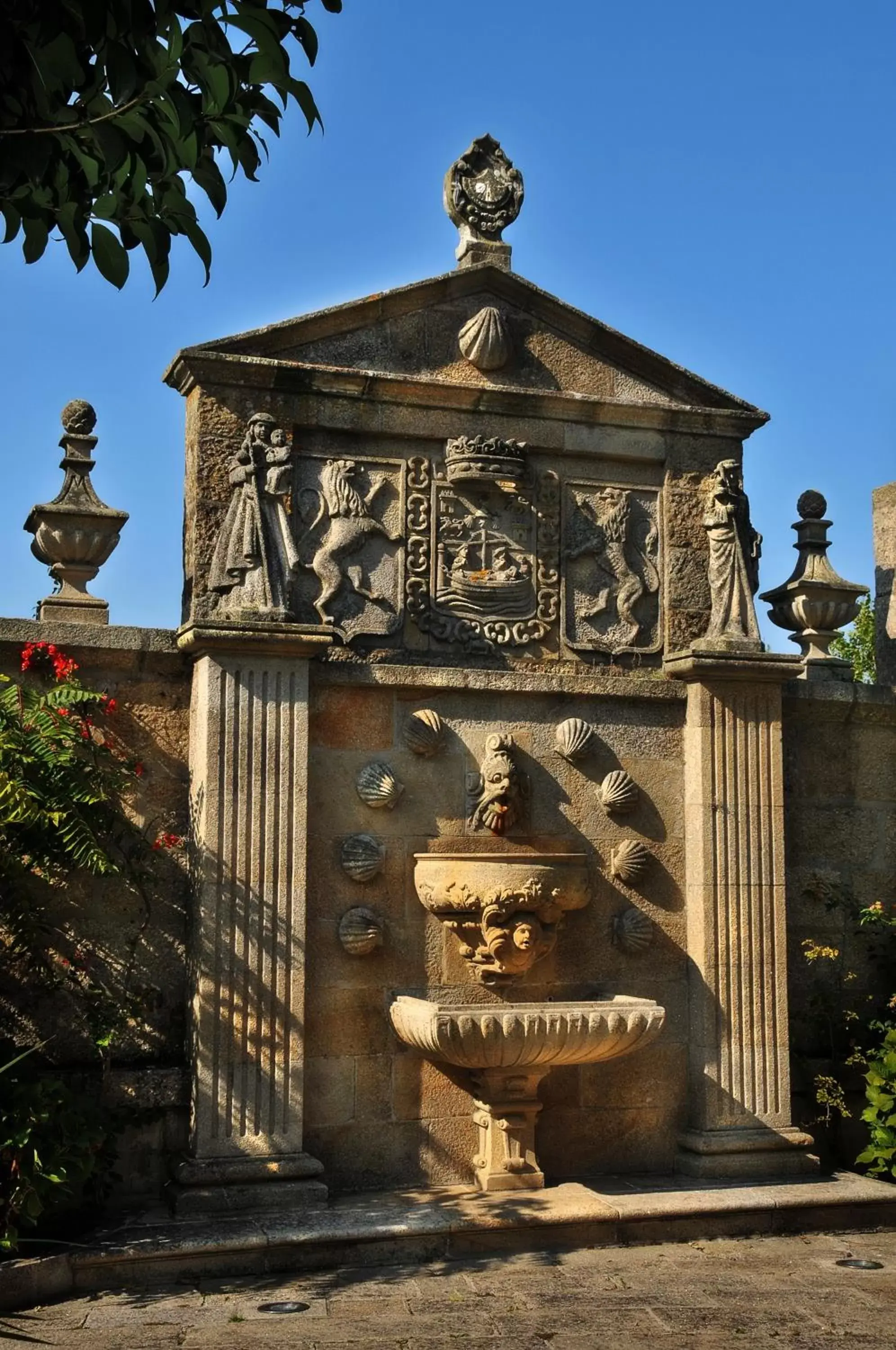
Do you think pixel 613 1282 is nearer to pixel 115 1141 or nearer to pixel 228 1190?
pixel 228 1190

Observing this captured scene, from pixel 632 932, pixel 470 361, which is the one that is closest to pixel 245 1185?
pixel 632 932

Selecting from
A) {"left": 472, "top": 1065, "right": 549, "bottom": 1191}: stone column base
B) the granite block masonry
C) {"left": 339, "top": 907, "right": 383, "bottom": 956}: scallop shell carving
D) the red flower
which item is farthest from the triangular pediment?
{"left": 472, "top": 1065, "right": 549, "bottom": 1191}: stone column base

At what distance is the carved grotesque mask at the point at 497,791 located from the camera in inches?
320

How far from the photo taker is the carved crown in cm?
839

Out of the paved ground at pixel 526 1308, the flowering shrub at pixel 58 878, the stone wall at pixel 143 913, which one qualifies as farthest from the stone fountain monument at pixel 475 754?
the paved ground at pixel 526 1308

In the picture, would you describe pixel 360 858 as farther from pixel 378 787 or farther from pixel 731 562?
pixel 731 562

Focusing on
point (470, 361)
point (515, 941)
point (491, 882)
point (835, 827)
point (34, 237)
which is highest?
point (470, 361)

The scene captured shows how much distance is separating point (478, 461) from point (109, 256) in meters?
5.16

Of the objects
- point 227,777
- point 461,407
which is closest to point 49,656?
point 227,777

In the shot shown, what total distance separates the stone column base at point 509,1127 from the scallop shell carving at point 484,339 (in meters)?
3.64

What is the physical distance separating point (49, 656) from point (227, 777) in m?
1.01

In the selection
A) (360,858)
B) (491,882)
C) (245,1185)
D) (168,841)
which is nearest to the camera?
(245,1185)

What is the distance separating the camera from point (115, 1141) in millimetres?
7359

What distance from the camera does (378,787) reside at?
314 inches
